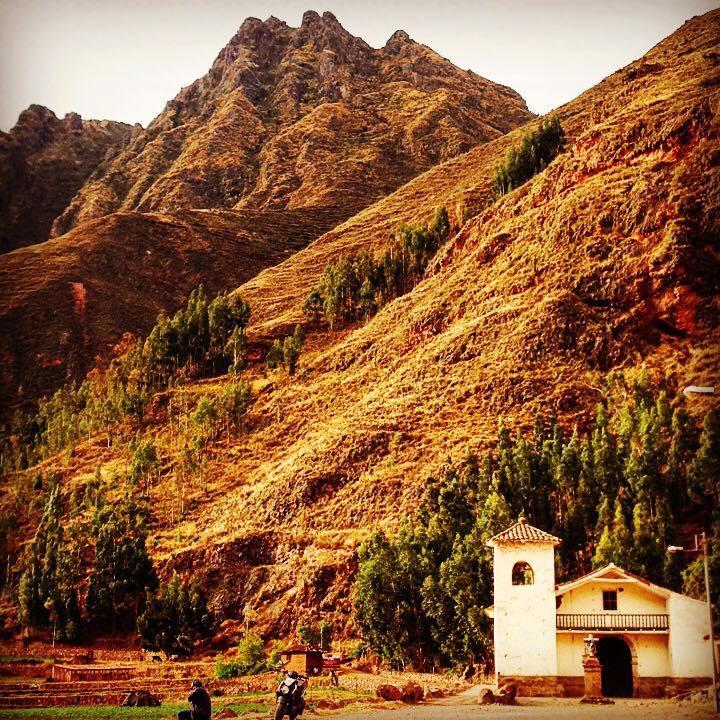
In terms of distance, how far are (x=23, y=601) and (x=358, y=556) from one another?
67.5ft

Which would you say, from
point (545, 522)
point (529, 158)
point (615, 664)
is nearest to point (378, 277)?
point (529, 158)

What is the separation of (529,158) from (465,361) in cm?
3498

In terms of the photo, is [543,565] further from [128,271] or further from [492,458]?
[128,271]

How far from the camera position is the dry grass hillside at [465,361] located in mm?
62781

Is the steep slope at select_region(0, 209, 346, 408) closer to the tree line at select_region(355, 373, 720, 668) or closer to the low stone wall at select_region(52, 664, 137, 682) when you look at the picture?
the low stone wall at select_region(52, 664, 137, 682)

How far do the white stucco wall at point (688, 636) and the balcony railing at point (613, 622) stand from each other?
445 millimetres

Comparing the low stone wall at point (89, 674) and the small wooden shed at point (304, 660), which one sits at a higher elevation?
the small wooden shed at point (304, 660)

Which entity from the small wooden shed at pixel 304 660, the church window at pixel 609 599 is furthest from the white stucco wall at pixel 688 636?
the small wooden shed at pixel 304 660

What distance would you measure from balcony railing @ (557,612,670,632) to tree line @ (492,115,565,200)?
220ft

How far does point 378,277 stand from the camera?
310 ft

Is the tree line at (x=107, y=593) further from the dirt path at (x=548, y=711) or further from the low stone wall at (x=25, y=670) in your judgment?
the dirt path at (x=548, y=711)

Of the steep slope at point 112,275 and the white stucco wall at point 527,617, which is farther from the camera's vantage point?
the steep slope at point 112,275

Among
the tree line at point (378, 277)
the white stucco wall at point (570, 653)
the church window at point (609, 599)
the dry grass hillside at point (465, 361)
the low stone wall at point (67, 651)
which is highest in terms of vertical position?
the tree line at point (378, 277)

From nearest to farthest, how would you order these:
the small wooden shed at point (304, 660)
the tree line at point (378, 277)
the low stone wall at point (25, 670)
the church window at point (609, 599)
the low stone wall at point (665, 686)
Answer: the low stone wall at point (665, 686)
the church window at point (609, 599)
the small wooden shed at point (304, 660)
the low stone wall at point (25, 670)
the tree line at point (378, 277)
